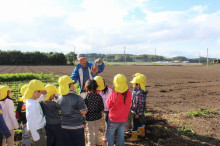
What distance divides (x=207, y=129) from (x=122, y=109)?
297 cm

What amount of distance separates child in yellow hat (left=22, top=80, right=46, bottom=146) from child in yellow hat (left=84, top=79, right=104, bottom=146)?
0.87 meters

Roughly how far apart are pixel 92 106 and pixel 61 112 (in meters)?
0.65

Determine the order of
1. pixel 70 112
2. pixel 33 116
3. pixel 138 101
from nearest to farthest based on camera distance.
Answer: pixel 33 116 → pixel 70 112 → pixel 138 101

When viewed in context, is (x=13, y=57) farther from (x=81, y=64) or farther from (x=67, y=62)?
(x=81, y=64)

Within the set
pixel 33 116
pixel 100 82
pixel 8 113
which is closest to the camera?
pixel 33 116

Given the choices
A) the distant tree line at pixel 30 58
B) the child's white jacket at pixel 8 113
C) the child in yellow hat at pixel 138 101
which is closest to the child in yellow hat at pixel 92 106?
the child in yellow hat at pixel 138 101

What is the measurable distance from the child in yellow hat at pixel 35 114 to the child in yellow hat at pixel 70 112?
375mm

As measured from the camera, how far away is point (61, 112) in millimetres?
3420

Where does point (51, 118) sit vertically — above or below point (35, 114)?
below

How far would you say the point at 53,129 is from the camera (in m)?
3.59

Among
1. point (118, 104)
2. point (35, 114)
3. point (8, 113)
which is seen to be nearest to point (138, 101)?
point (118, 104)

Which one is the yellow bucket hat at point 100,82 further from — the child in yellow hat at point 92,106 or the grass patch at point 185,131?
the grass patch at point 185,131

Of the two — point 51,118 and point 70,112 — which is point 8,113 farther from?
point 70,112

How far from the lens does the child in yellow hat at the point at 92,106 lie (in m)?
3.72
